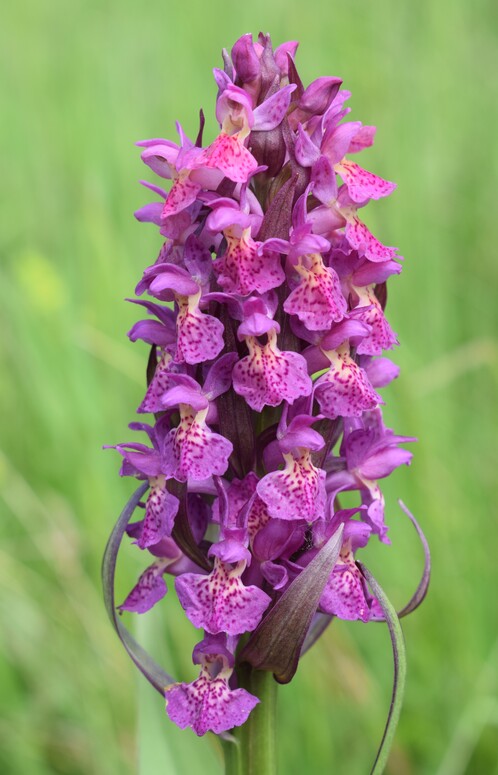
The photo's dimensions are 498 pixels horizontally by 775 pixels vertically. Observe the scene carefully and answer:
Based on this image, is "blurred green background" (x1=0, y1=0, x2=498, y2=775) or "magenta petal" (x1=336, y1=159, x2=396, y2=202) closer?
"magenta petal" (x1=336, y1=159, x2=396, y2=202)

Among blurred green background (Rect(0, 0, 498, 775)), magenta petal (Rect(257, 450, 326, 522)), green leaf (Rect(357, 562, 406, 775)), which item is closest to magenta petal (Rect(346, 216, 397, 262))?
magenta petal (Rect(257, 450, 326, 522))

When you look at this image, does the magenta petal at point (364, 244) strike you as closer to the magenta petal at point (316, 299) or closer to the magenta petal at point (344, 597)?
the magenta petal at point (316, 299)

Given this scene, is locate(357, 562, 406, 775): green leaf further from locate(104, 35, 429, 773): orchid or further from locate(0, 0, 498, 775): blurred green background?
locate(0, 0, 498, 775): blurred green background

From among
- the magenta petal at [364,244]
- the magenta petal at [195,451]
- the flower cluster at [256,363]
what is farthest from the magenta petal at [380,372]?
the magenta petal at [195,451]

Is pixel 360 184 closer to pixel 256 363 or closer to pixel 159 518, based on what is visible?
pixel 256 363

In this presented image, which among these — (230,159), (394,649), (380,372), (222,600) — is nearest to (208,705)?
(222,600)
